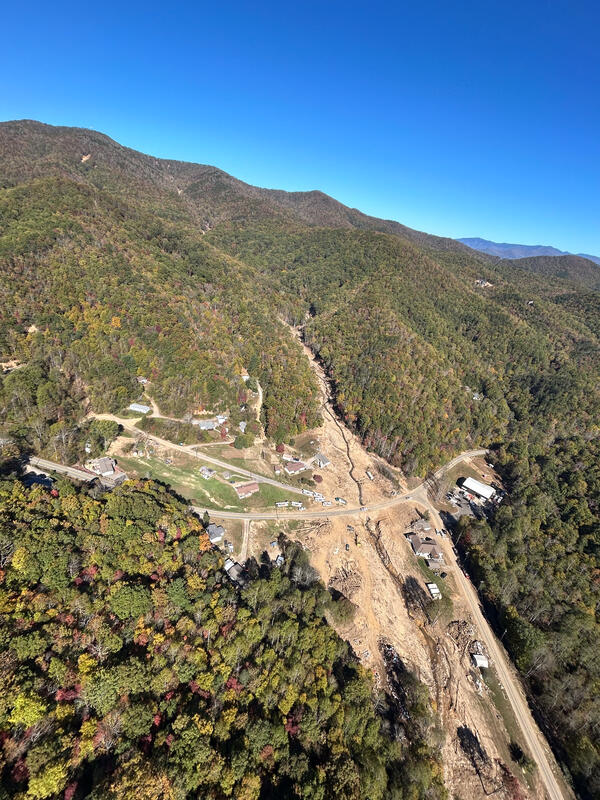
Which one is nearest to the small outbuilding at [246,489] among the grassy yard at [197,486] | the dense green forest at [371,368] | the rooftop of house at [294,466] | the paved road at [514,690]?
the grassy yard at [197,486]

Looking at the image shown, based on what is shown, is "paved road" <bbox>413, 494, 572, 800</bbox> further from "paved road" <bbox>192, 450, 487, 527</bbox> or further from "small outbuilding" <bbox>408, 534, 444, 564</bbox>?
"paved road" <bbox>192, 450, 487, 527</bbox>

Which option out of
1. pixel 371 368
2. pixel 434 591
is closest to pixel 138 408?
pixel 371 368

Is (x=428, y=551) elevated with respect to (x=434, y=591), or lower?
elevated

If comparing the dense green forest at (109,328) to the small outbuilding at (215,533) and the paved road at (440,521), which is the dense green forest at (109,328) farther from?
the small outbuilding at (215,533)

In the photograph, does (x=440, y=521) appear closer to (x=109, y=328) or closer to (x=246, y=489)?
(x=246, y=489)

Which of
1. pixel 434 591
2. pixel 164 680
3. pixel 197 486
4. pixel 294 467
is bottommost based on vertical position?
pixel 197 486
